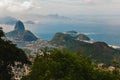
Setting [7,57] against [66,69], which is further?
[7,57]

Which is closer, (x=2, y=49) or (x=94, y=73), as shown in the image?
(x=94, y=73)

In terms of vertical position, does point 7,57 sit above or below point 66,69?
above

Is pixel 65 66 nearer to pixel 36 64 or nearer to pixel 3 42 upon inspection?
pixel 36 64

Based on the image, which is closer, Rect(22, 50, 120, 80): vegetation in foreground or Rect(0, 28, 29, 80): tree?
Rect(22, 50, 120, 80): vegetation in foreground

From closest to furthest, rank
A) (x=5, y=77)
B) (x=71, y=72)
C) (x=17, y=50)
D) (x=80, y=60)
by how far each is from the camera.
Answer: (x=71, y=72) → (x=80, y=60) → (x=5, y=77) → (x=17, y=50)

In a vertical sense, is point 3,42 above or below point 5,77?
above

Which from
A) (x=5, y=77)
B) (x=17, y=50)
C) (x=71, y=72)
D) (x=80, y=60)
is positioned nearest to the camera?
(x=71, y=72)

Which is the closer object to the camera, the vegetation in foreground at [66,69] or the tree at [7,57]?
the vegetation in foreground at [66,69]

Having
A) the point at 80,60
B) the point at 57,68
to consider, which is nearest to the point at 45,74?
the point at 57,68
